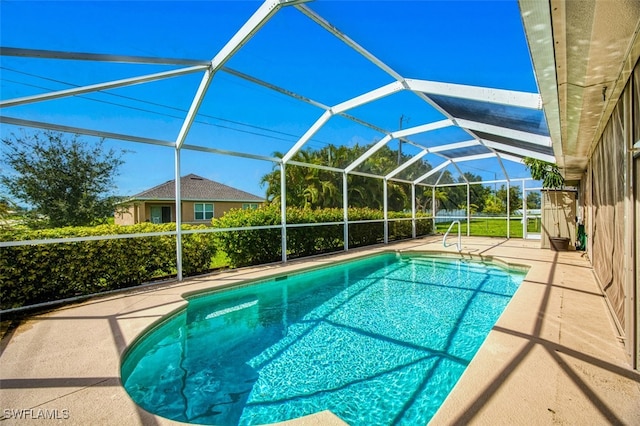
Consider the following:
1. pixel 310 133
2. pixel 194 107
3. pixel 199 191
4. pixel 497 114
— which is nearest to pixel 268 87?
pixel 194 107

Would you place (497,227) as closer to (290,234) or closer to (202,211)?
(290,234)

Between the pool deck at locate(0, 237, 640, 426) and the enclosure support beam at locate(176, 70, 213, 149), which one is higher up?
the enclosure support beam at locate(176, 70, 213, 149)

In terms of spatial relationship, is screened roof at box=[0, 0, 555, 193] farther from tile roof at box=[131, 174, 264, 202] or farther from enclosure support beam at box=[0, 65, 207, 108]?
tile roof at box=[131, 174, 264, 202]

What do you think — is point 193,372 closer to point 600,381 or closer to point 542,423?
point 542,423

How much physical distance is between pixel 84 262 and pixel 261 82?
4.69 meters

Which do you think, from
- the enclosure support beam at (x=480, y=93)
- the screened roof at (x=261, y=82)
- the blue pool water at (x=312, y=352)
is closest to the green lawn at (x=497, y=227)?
the screened roof at (x=261, y=82)

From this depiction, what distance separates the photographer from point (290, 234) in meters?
9.70

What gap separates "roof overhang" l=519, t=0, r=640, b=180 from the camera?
1.74 metres

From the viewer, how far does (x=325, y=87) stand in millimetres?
5895

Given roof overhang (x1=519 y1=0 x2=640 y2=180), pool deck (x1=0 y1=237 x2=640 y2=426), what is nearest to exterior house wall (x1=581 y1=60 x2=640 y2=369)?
roof overhang (x1=519 y1=0 x2=640 y2=180)

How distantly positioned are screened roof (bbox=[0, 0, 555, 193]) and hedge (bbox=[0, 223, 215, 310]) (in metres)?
1.88

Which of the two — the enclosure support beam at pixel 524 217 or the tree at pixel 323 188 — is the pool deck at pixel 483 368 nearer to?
the enclosure support beam at pixel 524 217

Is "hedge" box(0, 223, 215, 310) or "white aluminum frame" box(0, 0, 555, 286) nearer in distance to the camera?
"white aluminum frame" box(0, 0, 555, 286)

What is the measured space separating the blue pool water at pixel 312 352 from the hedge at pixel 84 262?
164cm
